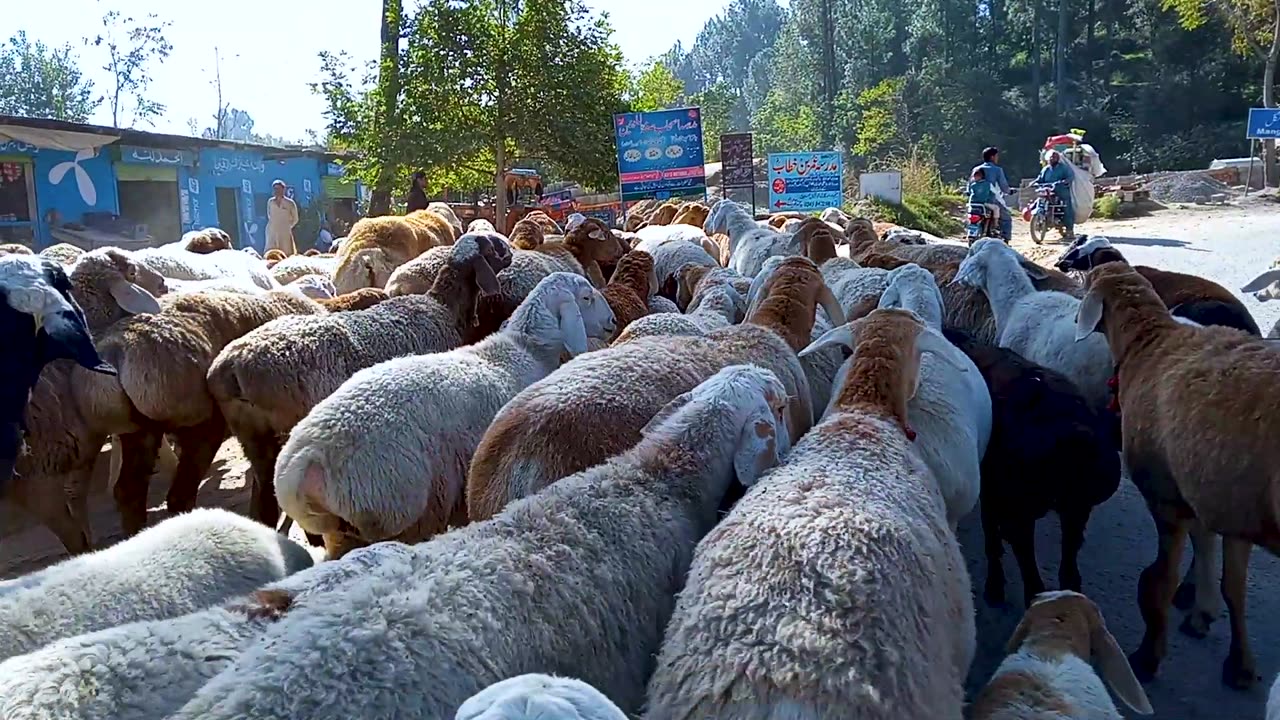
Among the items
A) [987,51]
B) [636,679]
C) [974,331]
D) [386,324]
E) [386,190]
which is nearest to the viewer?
[636,679]

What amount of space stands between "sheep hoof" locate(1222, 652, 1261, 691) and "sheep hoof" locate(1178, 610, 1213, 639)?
44cm

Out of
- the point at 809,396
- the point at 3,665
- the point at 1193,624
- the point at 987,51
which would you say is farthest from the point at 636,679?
the point at 987,51

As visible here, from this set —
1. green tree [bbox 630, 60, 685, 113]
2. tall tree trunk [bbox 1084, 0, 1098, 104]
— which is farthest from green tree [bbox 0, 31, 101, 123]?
tall tree trunk [bbox 1084, 0, 1098, 104]

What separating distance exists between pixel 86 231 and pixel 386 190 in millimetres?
6418

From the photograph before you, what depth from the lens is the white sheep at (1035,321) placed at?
18.2ft

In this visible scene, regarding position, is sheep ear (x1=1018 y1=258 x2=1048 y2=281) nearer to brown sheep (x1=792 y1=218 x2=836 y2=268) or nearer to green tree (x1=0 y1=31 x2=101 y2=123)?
brown sheep (x1=792 y1=218 x2=836 y2=268)

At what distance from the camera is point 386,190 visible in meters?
19.7

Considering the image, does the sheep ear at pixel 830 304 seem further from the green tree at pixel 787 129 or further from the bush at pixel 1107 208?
A: the green tree at pixel 787 129

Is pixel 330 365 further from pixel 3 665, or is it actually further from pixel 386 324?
pixel 3 665

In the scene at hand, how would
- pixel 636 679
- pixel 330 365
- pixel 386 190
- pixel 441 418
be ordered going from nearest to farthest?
pixel 636 679
pixel 441 418
pixel 330 365
pixel 386 190

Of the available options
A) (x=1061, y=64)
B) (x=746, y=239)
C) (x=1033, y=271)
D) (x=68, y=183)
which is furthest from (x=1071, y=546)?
(x=1061, y=64)

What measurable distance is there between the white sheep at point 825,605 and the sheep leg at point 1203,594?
223 centimetres

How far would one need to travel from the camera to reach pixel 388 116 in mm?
18938

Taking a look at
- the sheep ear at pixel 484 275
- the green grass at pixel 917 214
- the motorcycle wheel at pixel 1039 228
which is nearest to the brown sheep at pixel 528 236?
the sheep ear at pixel 484 275
